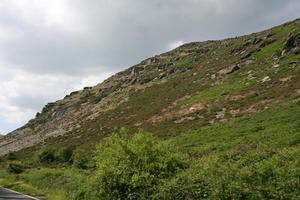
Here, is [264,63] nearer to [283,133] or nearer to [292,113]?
[292,113]

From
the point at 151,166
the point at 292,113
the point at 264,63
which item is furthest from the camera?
the point at 264,63

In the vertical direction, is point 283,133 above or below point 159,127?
below

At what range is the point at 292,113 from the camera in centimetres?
2558

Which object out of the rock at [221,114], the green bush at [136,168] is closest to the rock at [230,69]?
the rock at [221,114]

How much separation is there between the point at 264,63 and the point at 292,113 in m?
33.6

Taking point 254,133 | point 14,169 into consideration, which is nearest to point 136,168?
point 254,133

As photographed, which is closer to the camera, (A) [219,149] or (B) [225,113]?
(A) [219,149]

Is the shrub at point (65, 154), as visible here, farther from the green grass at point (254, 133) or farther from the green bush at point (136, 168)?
the green bush at point (136, 168)

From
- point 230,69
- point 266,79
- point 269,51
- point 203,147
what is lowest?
point 203,147

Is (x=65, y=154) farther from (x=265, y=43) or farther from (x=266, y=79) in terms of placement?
(x=265, y=43)

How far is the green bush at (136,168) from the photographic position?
35.3 ft

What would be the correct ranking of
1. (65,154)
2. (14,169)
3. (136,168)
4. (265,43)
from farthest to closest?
(265,43) → (65,154) → (14,169) → (136,168)

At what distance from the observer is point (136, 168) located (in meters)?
11.1

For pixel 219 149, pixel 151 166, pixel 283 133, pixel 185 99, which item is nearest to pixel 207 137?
pixel 219 149
